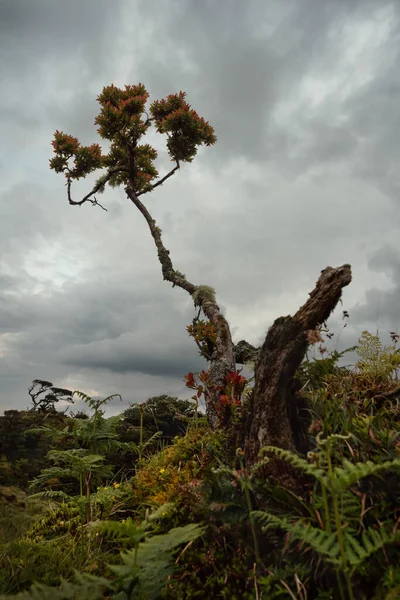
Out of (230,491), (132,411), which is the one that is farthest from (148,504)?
(132,411)

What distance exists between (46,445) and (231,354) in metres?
3.82

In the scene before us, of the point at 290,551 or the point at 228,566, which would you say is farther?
the point at 228,566

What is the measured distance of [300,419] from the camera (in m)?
4.36

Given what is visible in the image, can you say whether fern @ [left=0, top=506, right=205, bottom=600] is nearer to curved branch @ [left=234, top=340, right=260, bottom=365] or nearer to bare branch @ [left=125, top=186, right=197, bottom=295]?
curved branch @ [left=234, top=340, right=260, bottom=365]

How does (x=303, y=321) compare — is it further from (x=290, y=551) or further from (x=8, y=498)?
(x=8, y=498)

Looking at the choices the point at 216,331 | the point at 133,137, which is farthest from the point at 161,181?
the point at 216,331

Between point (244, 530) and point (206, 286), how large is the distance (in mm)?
6789

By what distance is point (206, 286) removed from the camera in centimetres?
988

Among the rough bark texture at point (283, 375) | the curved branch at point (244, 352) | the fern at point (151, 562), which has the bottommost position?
the fern at point (151, 562)

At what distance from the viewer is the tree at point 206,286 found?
164 inches

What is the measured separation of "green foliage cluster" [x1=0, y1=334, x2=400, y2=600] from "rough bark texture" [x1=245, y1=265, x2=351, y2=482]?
7.1 inches

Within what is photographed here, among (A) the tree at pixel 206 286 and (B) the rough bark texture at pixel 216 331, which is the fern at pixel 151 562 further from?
(B) the rough bark texture at pixel 216 331

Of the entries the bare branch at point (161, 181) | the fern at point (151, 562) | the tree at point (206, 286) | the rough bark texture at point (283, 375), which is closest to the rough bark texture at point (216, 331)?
the tree at point (206, 286)

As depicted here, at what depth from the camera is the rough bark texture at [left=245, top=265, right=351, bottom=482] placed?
4.08 meters
